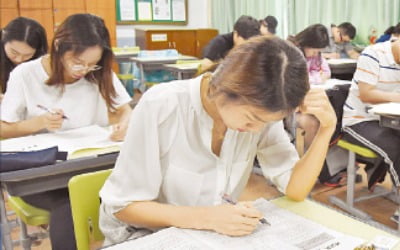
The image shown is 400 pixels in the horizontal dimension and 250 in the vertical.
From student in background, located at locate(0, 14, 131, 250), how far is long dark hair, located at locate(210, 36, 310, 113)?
0.99 m

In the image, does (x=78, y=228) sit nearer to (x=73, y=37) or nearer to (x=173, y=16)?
(x=73, y=37)

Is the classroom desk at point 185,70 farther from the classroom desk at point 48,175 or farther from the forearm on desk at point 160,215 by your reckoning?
the forearm on desk at point 160,215

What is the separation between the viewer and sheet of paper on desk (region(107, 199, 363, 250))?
3.15ft

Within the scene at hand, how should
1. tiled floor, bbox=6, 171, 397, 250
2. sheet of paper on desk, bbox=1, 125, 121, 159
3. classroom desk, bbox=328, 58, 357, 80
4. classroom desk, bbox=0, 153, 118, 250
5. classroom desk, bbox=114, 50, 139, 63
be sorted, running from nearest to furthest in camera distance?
classroom desk, bbox=0, 153, 118, 250 < sheet of paper on desk, bbox=1, 125, 121, 159 < tiled floor, bbox=6, 171, 397, 250 < classroom desk, bbox=328, 58, 357, 80 < classroom desk, bbox=114, 50, 139, 63

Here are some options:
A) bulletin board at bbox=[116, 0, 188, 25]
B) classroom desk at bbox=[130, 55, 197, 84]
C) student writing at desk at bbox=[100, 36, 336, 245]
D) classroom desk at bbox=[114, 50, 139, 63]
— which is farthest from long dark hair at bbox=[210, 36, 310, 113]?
bulletin board at bbox=[116, 0, 188, 25]

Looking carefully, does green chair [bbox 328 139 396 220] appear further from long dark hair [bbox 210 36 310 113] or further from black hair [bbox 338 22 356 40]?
black hair [bbox 338 22 356 40]

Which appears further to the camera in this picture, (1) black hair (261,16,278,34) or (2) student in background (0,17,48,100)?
(1) black hair (261,16,278,34)

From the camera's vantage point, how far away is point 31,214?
174 centimetres

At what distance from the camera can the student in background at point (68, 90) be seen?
6.13 feet

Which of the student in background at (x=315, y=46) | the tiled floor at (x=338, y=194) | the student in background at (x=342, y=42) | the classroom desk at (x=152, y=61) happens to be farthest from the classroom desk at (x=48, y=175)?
the student in background at (x=342, y=42)

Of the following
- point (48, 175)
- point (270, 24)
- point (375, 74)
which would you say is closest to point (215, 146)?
point (48, 175)

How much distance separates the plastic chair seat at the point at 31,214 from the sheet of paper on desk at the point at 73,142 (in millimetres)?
227

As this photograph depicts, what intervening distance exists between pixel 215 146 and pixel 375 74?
1809mm

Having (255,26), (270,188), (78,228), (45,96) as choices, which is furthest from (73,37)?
(255,26)
